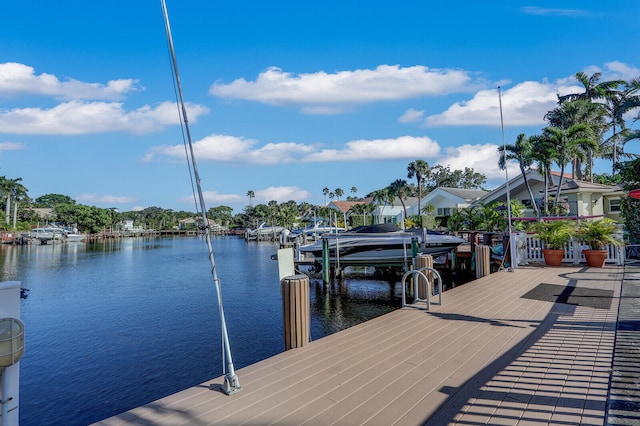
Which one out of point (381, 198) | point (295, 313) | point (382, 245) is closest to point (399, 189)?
point (381, 198)

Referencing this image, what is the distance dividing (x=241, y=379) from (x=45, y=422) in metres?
4.01

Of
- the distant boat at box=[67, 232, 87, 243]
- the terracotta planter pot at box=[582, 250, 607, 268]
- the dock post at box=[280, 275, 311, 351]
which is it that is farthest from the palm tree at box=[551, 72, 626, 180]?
the distant boat at box=[67, 232, 87, 243]

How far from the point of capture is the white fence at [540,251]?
12070 millimetres

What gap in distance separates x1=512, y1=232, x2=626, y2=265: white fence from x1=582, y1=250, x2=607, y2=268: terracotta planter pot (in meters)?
0.58

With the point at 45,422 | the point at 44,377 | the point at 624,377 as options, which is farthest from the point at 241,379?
the point at 44,377

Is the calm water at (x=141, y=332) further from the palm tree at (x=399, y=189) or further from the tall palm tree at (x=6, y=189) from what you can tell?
the tall palm tree at (x=6, y=189)

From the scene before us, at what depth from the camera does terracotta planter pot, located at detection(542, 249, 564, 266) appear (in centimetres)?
1223

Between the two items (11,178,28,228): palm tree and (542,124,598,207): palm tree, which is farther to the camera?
(11,178,28,228): palm tree

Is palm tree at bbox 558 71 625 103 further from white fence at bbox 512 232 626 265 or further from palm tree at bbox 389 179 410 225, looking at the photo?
white fence at bbox 512 232 626 265

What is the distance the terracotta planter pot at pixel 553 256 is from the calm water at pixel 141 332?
5035 mm

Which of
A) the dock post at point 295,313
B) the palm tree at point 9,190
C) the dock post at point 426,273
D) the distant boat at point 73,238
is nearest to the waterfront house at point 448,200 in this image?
the dock post at point 426,273

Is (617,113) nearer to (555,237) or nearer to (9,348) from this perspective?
(555,237)

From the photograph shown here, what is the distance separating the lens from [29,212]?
7775 cm

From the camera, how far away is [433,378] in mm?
3820
